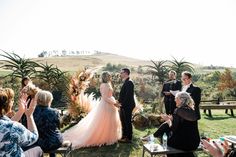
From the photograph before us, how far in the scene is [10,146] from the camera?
3.30m

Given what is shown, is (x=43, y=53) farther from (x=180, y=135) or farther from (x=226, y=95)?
(x=180, y=135)

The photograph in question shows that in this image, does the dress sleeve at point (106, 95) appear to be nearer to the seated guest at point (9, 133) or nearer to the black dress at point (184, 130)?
the black dress at point (184, 130)

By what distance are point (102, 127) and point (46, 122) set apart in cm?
282

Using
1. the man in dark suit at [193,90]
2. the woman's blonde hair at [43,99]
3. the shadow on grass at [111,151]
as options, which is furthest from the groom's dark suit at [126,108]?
the woman's blonde hair at [43,99]

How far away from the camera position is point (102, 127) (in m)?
7.60

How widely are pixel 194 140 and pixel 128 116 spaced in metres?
3.12

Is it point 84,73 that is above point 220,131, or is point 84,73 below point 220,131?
above

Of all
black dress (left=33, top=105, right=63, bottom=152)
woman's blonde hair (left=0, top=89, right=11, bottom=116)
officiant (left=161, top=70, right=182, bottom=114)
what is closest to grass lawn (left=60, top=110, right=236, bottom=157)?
officiant (left=161, top=70, right=182, bottom=114)

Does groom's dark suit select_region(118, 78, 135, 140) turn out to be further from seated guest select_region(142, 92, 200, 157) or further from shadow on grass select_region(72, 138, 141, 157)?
seated guest select_region(142, 92, 200, 157)

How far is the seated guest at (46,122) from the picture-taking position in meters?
4.93

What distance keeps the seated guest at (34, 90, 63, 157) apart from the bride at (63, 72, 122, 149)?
2448 mm

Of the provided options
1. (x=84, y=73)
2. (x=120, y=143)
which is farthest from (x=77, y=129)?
(x=84, y=73)

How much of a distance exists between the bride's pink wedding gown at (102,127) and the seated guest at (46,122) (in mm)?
2415

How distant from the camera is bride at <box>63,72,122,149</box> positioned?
756 cm
